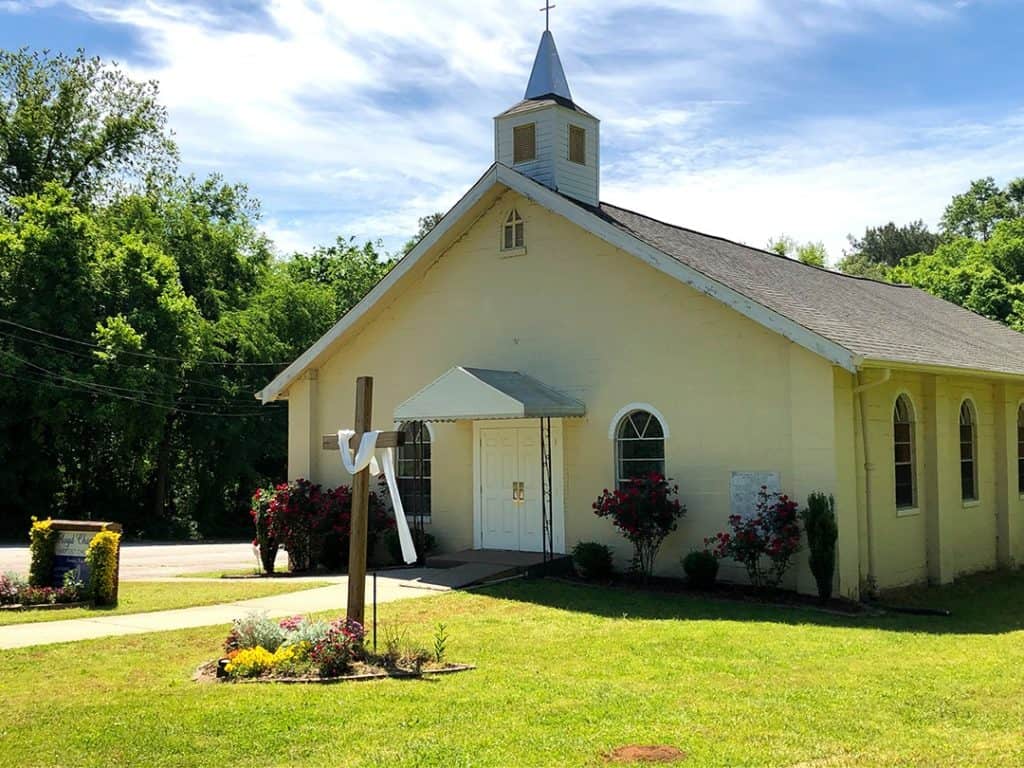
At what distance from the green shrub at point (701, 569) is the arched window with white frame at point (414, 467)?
539 cm

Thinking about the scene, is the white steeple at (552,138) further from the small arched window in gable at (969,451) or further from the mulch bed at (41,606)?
the mulch bed at (41,606)

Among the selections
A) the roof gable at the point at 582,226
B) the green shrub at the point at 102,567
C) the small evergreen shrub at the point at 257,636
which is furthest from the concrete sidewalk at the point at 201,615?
the roof gable at the point at 582,226

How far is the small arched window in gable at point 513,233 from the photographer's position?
1695 cm

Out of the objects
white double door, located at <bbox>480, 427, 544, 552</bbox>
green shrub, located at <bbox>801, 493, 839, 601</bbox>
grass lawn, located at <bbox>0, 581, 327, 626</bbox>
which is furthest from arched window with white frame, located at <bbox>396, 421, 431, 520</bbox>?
green shrub, located at <bbox>801, 493, 839, 601</bbox>

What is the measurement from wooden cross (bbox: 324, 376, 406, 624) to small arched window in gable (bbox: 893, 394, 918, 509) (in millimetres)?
8845

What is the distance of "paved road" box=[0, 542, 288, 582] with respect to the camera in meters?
19.0

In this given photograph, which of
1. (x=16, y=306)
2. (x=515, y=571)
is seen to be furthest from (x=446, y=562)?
(x=16, y=306)

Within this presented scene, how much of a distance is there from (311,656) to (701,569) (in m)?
6.77

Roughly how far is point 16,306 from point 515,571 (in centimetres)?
2169

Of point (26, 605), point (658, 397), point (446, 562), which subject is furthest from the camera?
point (446, 562)

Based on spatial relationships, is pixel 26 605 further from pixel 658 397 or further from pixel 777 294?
pixel 777 294

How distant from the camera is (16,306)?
30.4 metres

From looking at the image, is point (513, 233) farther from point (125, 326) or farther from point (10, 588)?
point (125, 326)

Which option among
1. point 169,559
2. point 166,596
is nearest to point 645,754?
point 166,596
